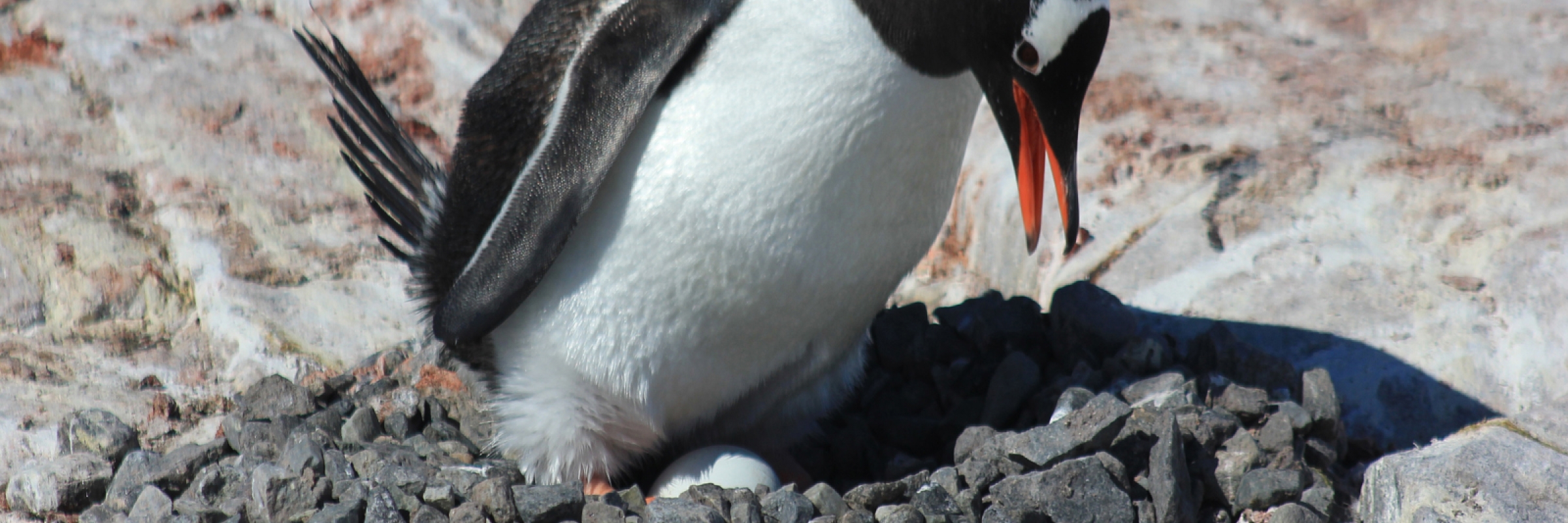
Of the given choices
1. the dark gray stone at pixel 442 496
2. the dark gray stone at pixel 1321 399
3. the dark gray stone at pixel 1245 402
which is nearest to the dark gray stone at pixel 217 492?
the dark gray stone at pixel 442 496

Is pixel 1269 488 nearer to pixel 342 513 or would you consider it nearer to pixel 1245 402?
pixel 1245 402

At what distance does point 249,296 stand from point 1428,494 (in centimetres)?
209

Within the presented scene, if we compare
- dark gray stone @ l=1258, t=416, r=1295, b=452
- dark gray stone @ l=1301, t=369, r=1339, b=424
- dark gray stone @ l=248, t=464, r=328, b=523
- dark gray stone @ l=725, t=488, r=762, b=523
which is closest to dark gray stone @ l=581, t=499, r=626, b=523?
dark gray stone @ l=725, t=488, r=762, b=523

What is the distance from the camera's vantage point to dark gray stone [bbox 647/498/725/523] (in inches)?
63.4

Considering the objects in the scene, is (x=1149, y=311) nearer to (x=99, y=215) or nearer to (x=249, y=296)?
(x=249, y=296)

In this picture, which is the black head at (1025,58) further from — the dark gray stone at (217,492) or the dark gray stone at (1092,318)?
the dark gray stone at (217,492)

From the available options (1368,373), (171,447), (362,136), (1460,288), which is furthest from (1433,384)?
(171,447)

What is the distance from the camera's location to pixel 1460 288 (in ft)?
7.49

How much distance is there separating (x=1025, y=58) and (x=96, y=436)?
62.5 inches

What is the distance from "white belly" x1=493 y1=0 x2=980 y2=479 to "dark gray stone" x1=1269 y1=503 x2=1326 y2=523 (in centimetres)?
63

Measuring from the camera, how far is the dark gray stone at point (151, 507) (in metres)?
1.77

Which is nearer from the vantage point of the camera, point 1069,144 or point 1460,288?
point 1069,144

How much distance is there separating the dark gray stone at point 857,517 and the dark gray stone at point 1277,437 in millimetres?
614

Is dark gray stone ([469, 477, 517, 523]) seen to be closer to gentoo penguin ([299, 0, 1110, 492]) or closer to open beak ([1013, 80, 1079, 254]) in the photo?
gentoo penguin ([299, 0, 1110, 492])
